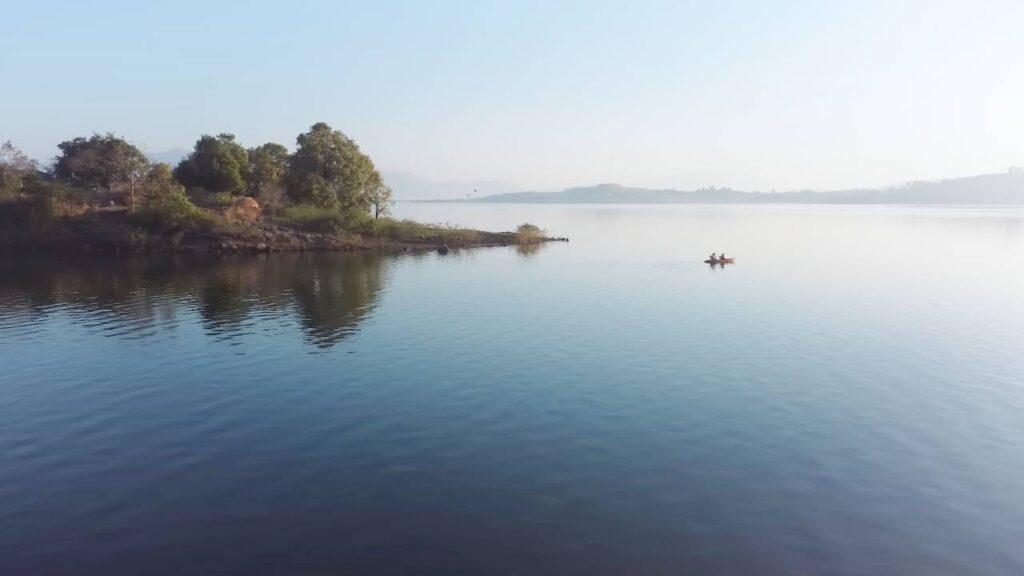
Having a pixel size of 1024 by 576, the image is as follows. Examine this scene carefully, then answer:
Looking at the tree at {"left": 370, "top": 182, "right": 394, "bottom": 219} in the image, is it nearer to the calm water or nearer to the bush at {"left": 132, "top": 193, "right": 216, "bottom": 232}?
the bush at {"left": 132, "top": 193, "right": 216, "bottom": 232}

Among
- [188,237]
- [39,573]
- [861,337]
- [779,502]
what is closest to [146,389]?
[39,573]

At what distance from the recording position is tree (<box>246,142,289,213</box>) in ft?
397

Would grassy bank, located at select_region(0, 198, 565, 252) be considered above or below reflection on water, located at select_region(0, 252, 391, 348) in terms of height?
above

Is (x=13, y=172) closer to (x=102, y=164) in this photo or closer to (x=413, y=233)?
(x=102, y=164)

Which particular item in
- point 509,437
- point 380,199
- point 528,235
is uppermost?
point 380,199

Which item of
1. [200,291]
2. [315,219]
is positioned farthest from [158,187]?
[200,291]

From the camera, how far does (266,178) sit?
4855 inches

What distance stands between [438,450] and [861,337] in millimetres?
35103

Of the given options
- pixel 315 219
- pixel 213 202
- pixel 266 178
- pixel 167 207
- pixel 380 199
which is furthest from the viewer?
pixel 380 199

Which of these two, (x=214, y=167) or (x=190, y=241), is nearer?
(x=190, y=241)

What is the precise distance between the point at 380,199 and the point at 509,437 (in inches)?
4393

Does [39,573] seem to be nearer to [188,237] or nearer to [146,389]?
[146,389]

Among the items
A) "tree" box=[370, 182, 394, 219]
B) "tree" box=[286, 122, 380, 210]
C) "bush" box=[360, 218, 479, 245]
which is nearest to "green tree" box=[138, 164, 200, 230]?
"tree" box=[286, 122, 380, 210]

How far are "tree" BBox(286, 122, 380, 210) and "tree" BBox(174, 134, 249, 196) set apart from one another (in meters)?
9.78
